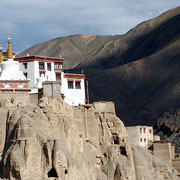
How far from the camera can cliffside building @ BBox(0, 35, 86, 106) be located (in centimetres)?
7862

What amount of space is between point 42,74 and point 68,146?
11.1 metres

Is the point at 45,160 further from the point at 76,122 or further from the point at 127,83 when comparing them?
the point at 127,83

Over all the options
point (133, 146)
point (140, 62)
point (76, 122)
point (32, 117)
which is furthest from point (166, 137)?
point (140, 62)

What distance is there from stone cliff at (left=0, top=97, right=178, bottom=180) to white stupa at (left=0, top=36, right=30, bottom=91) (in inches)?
113

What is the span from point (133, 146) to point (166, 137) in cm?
2926

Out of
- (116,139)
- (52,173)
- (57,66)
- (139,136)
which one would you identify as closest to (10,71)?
(57,66)

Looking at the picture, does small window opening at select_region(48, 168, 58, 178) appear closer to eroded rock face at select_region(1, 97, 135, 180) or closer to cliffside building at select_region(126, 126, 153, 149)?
eroded rock face at select_region(1, 97, 135, 180)

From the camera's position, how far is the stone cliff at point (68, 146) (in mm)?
68000

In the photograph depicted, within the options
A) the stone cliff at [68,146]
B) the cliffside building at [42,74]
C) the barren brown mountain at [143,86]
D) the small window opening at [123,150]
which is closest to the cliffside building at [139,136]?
the stone cliff at [68,146]

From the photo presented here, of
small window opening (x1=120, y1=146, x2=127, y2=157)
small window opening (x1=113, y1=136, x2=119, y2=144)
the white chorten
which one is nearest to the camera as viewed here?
the white chorten

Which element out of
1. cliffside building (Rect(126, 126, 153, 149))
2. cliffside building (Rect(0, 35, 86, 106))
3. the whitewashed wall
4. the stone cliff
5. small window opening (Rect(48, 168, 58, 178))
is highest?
cliffside building (Rect(0, 35, 86, 106))

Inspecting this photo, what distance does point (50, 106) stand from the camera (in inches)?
2943

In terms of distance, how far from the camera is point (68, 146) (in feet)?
246

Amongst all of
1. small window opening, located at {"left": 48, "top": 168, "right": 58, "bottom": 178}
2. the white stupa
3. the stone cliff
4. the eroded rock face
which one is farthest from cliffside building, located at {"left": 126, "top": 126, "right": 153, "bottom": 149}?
small window opening, located at {"left": 48, "top": 168, "right": 58, "bottom": 178}
